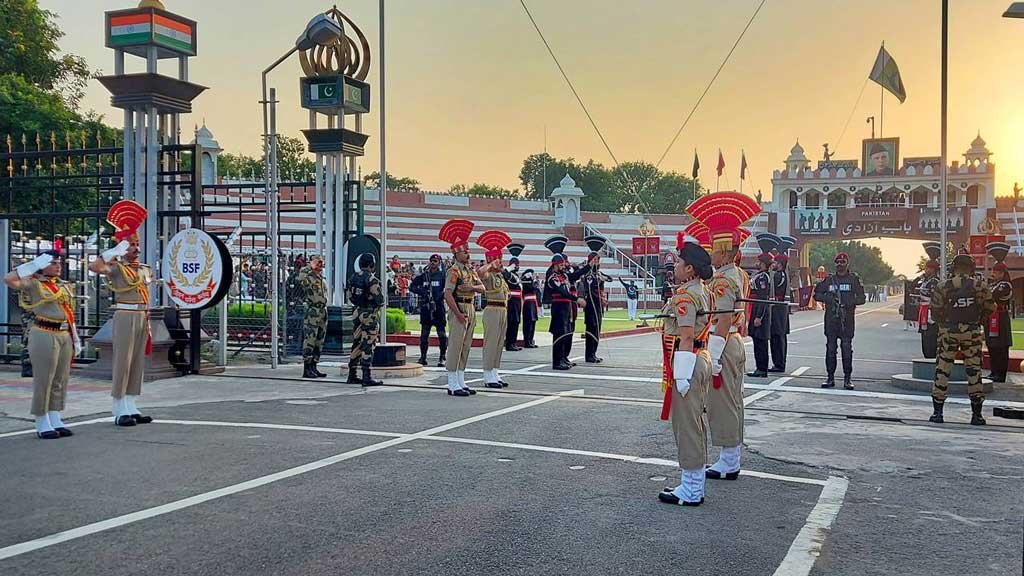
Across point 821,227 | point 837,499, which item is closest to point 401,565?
point 837,499

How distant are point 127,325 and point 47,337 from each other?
2.76 ft

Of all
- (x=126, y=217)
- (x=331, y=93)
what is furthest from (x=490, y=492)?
(x=331, y=93)

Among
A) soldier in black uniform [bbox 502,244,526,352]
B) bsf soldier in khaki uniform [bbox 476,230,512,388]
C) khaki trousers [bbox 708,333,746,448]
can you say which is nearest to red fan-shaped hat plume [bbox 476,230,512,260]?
bsf soldier in khaki uniform [bbox 476,230,512,388]

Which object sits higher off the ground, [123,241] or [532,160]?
[532,160]

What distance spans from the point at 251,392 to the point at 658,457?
632 cm

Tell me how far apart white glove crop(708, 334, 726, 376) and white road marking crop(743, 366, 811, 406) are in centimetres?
426

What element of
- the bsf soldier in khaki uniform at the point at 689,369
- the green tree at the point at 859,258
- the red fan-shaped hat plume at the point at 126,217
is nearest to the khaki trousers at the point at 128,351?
the red fan-shaped hat plume at the point at 126,217

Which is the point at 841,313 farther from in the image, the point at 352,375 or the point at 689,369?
the point at 689,369

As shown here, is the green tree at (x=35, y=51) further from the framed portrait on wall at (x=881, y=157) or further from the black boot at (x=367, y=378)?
the framed portrait on wall at (x=881, y=157)

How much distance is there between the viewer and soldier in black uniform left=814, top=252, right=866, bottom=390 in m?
12.7

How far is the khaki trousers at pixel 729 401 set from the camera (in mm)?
6598

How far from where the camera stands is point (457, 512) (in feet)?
18.3

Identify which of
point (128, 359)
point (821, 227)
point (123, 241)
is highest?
point (821, 227)

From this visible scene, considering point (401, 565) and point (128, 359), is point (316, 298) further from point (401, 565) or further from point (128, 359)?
point (401, 565)
